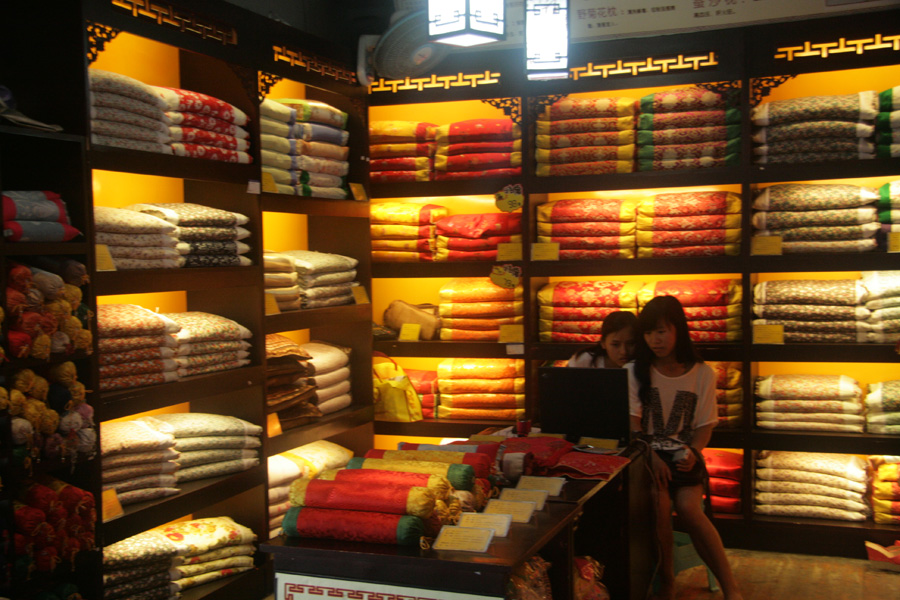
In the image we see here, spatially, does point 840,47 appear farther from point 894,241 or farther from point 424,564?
point 424,564

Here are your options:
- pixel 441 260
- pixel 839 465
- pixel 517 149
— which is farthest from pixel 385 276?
pixel 839 465

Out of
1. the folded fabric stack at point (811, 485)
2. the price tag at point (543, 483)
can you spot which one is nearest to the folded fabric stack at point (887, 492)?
the folded fabric stack at point (811, 485)

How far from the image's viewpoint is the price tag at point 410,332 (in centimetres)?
535

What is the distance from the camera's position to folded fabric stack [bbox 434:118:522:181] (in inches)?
200

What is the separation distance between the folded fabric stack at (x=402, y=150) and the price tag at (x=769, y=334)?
2.15 metres

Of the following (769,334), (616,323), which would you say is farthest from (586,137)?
(769,334)

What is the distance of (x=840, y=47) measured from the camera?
4496 mm

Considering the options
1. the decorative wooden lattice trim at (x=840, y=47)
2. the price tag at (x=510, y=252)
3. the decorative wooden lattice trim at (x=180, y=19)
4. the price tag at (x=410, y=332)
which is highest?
the decorative wooden lattice trim at (x=840, y=47)

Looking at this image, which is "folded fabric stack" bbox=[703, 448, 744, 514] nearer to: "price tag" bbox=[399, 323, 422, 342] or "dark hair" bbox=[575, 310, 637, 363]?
"dark hair" bbox=[575, 310, 637, 363]

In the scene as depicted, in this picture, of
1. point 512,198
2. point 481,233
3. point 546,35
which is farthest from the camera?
point 481,233

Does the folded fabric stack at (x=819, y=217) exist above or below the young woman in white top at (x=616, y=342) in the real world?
above

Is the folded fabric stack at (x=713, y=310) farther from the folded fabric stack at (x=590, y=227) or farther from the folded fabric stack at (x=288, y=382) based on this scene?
the folded fabric stack at (x=288, y=382)

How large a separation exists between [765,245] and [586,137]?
119cm

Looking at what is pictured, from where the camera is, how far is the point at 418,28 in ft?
15.6
